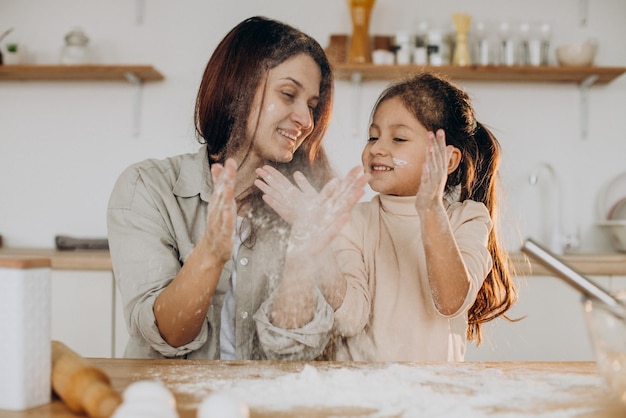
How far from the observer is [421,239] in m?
0.99

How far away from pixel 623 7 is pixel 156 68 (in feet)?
3.98

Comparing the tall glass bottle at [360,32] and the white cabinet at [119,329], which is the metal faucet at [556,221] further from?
the white cabinet at [119,329]

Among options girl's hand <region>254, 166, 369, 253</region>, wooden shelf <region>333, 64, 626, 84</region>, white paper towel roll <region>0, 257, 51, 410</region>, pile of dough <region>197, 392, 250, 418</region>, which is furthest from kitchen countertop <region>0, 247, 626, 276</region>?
pile of dough <region>197, 392, 250, 418</region>

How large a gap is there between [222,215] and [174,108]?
28.3 inches

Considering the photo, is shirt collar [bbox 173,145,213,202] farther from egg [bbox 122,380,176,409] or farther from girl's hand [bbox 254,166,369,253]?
egg [bbox 122,380,176,409]

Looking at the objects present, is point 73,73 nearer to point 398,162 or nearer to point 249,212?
point 249,212

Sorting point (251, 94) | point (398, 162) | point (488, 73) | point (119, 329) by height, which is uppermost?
point (488, 73)

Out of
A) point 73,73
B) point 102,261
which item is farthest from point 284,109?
point 73,73

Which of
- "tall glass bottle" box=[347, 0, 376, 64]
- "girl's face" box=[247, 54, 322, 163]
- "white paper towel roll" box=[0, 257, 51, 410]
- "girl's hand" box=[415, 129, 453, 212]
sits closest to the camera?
"white paper towel roll" box=[0, 257, 51, 410]

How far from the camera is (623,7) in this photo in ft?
5.70

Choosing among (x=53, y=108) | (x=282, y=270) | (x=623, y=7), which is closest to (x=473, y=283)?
(x=282, y=270)

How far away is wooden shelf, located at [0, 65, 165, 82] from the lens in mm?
1654

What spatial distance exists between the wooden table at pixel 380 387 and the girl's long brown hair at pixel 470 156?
0.20 meters

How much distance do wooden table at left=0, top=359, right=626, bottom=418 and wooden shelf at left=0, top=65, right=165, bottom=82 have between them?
38.7 inches
